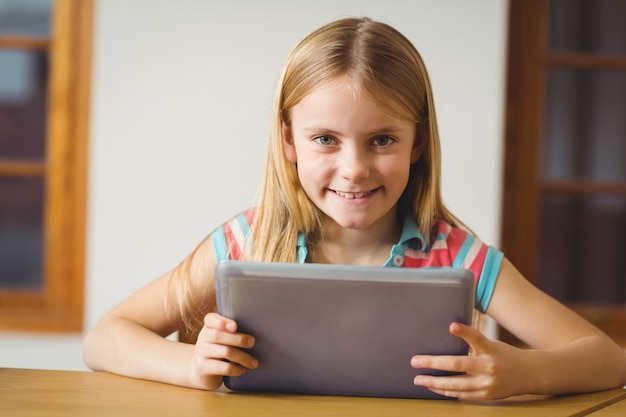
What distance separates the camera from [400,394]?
1089 mm

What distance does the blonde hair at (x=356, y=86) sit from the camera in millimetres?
1374

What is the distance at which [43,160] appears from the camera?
2980 mm

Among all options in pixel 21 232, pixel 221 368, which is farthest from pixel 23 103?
pixel 221 368

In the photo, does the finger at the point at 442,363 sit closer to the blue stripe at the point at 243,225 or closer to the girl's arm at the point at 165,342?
the girl's arm at the point at 165,342

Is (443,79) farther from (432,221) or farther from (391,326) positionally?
(391,326)

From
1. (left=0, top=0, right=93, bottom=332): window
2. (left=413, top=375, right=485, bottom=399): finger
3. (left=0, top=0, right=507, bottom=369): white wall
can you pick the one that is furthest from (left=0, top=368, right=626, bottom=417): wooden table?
(left=0, top=0, right=93, bottom=332): window

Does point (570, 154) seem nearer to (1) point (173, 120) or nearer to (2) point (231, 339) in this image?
(1) point (173, 120)

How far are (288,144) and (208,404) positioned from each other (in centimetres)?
56

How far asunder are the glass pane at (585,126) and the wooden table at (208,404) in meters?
1.82

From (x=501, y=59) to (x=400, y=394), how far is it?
1891 mm

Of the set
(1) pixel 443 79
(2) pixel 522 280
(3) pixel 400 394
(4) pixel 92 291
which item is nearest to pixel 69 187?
(4) pixel 92 291

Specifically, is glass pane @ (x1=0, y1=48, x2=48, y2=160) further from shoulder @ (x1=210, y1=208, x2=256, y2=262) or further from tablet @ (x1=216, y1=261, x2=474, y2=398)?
tablet @ (x1=216, y1=261, x2=474, y2=398)

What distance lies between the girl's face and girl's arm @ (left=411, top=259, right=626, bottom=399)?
251 mm

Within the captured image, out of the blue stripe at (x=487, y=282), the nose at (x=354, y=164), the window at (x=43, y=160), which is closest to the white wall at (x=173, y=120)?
the window at (x=43, y=160)
